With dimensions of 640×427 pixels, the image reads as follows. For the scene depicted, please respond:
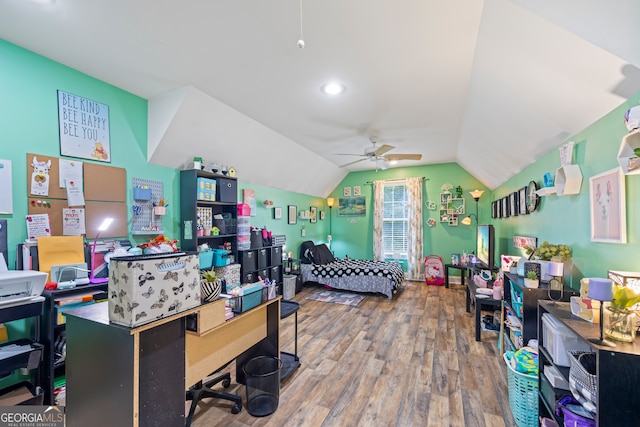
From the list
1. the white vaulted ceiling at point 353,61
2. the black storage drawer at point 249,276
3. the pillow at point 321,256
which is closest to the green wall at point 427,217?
the pillow at point 321,256

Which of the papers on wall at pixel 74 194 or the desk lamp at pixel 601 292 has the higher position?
the papers on wall at pixel 74 194

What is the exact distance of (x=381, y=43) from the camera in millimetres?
2021

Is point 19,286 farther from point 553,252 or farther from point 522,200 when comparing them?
point 522,200

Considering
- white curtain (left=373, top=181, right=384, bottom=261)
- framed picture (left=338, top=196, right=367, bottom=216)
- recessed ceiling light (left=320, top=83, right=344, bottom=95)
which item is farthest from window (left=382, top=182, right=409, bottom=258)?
recessed ceiling light (left=320, top=83, right=344, bottom=95)

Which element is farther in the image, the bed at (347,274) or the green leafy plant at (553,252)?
the bed at (347,274)

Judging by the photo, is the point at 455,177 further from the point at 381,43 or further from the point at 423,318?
the point at 381,43

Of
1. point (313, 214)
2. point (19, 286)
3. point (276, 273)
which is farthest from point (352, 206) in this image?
point (19, 286)

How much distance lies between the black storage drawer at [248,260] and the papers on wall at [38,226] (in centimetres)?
218

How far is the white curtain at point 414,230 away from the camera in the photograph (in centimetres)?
629

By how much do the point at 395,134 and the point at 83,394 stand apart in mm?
4303

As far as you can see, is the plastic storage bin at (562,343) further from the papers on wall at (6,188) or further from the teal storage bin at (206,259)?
the papers on wall at (6,188)

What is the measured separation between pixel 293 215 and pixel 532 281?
446 centimetres

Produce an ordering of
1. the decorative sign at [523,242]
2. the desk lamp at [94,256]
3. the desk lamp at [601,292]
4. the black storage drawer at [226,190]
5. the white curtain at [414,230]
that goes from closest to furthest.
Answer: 1. the desk lamp at [601,292]
2. the desk lamp at [94,256]
3. the decorative sign at [523,242]
4. the black storage drawer at [226,190]
5. the white curtain at [414,230]

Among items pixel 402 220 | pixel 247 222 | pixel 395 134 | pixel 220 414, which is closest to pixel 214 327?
pixel 220 414
